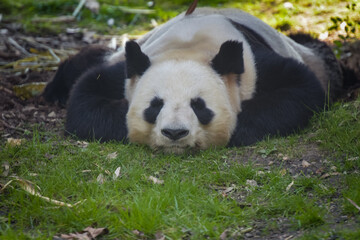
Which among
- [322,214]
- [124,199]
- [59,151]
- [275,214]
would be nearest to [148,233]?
[124,199]

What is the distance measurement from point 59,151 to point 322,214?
2717mm

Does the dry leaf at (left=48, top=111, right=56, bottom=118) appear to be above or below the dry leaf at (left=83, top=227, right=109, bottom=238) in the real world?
below

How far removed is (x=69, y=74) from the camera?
23.8 ft

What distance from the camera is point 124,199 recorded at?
414 centimetres

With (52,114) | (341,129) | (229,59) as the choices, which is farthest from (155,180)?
(52,114)

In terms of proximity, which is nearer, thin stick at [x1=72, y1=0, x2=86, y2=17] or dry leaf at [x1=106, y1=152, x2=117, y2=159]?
dry leaf at [x1=106, y1=152, x2=117, y2=159]

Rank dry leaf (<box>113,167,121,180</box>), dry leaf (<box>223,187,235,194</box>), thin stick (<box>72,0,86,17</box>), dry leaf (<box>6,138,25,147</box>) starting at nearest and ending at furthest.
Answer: dry leaf (<box>223,187,235,194</box>) < dry leaf (<box>113,167,121,180</box>) < dry leaf (<box>6,138,25,147</box>) < thin stick (<box>72,0,86,17</box>)

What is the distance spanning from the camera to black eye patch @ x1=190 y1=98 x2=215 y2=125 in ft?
16.6

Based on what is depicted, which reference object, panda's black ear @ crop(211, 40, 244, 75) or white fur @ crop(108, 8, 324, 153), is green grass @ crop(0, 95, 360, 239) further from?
panda's black ear @ crop(211, 40, 244, 75)

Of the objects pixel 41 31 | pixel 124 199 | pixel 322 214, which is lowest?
pixel 41 31

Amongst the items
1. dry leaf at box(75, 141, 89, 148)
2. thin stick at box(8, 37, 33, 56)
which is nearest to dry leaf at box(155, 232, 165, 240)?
dry leaf at box(75, 141, 89, 148)

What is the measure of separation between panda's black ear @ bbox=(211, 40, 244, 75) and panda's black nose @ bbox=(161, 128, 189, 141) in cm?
89

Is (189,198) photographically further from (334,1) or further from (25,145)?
(334,1)

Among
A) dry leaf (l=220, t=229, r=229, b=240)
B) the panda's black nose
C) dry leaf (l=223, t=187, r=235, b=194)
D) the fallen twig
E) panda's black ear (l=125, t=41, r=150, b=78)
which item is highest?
panda's black ear (l=125, t=41, r=150, b=78)
